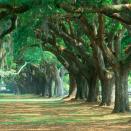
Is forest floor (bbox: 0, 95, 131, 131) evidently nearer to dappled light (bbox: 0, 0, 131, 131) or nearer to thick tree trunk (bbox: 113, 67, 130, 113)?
dappled light (bbox: 0, 0, 131, 131)

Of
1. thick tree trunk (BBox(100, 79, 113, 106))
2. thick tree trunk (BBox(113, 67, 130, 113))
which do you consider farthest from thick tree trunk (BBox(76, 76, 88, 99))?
thick tree trunk (BBox(113, 67, 130, 113))

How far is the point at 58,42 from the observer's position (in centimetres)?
4006

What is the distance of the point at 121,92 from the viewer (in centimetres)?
2636

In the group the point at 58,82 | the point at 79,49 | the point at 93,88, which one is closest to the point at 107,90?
the point at 79,49

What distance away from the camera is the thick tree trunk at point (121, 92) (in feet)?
86.3

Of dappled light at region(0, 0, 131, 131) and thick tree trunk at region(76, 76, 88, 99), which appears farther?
thick tree trunk at region(76, 76, 88, 99)

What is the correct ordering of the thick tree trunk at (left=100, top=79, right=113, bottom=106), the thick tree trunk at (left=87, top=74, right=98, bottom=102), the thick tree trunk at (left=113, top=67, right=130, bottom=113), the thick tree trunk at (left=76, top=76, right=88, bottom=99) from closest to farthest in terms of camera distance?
1. the thick tree trunk at (left=113, top=67, right=130, bottom=113)
2. the thick tree trunk at (left=100, top=79, right=113, bottom=106)
3. the thick tree trunk at (left=87, top=74, right=98, bottom=102)
4. the thick tree trunk at (left=76, top=76, right=88, bottom=99)

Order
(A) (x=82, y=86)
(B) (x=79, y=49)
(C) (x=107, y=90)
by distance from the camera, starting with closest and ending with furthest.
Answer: (C) (x=107, y=90), (B) (x=79, y=49), (A) (x=82, y=86)

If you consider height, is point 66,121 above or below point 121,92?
below

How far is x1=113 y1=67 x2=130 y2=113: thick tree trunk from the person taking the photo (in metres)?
26.3

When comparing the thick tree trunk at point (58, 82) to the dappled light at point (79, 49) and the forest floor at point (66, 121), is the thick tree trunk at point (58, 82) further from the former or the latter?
the forest floor at point (66, 121)

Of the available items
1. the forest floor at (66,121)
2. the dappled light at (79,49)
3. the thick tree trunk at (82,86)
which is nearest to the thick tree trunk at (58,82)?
the dappled light at (79,49)

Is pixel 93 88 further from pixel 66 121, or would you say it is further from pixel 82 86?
pixel 66 121

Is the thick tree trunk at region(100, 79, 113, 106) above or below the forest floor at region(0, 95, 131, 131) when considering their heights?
above
